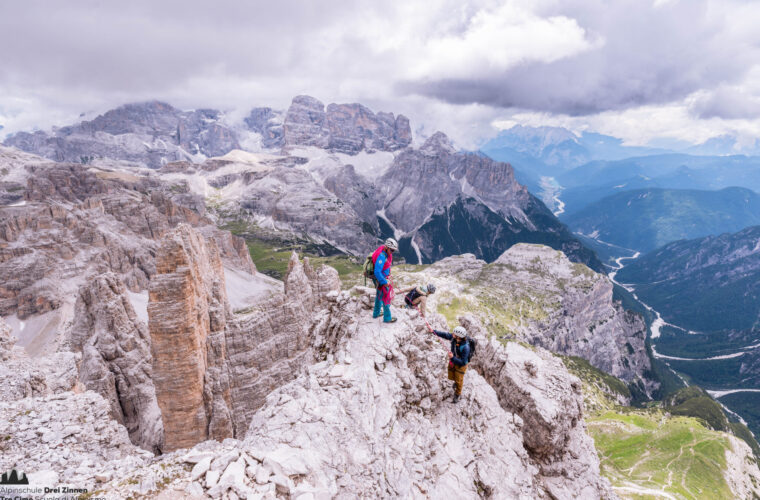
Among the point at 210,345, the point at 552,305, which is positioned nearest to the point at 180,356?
the point at 210,345

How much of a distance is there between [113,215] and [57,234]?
775 inches

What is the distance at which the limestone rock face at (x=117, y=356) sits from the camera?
122 feet

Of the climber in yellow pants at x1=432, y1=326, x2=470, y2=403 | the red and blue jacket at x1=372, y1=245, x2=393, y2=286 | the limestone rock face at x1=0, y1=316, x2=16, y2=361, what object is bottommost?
the limestone rock face at x1=0, y1=316, x2=16, y2=361

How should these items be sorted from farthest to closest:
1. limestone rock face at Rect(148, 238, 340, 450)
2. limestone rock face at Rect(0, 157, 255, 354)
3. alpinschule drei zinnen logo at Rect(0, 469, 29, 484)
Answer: limestone rock face at Rect(0, 157, 255, 354)
limestone rock face at Rect(148, 238, 340, 450)
alpinschule drei zinnen logo at Rect(0, 469, 29, 484)

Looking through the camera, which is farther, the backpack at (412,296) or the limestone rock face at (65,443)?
the backpack at (412,296)

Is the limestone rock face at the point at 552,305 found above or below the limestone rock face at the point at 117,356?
below

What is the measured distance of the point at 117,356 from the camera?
4041 cm

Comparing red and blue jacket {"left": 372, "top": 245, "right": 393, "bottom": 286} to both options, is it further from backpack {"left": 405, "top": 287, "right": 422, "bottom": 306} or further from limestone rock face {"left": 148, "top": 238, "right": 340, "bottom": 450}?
limestone rock face {"left": 148, "top": 238, "right": 340, "bottom": 450}

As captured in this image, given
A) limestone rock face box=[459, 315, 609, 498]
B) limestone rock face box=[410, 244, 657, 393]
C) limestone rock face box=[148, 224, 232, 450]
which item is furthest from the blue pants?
limestone rock face box=[410, 244, 657, 393]

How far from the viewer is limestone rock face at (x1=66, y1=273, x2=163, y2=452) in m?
37.2

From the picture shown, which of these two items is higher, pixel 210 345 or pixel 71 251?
pixel 71 251

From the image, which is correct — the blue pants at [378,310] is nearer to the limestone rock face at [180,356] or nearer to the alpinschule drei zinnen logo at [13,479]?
the alpinschule drei zinnen logo at [13,479]

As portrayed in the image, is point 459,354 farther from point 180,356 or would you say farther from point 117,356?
point 117,356

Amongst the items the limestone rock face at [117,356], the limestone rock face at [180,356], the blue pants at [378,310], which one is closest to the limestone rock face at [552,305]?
the limestone rock face at [180,356]
